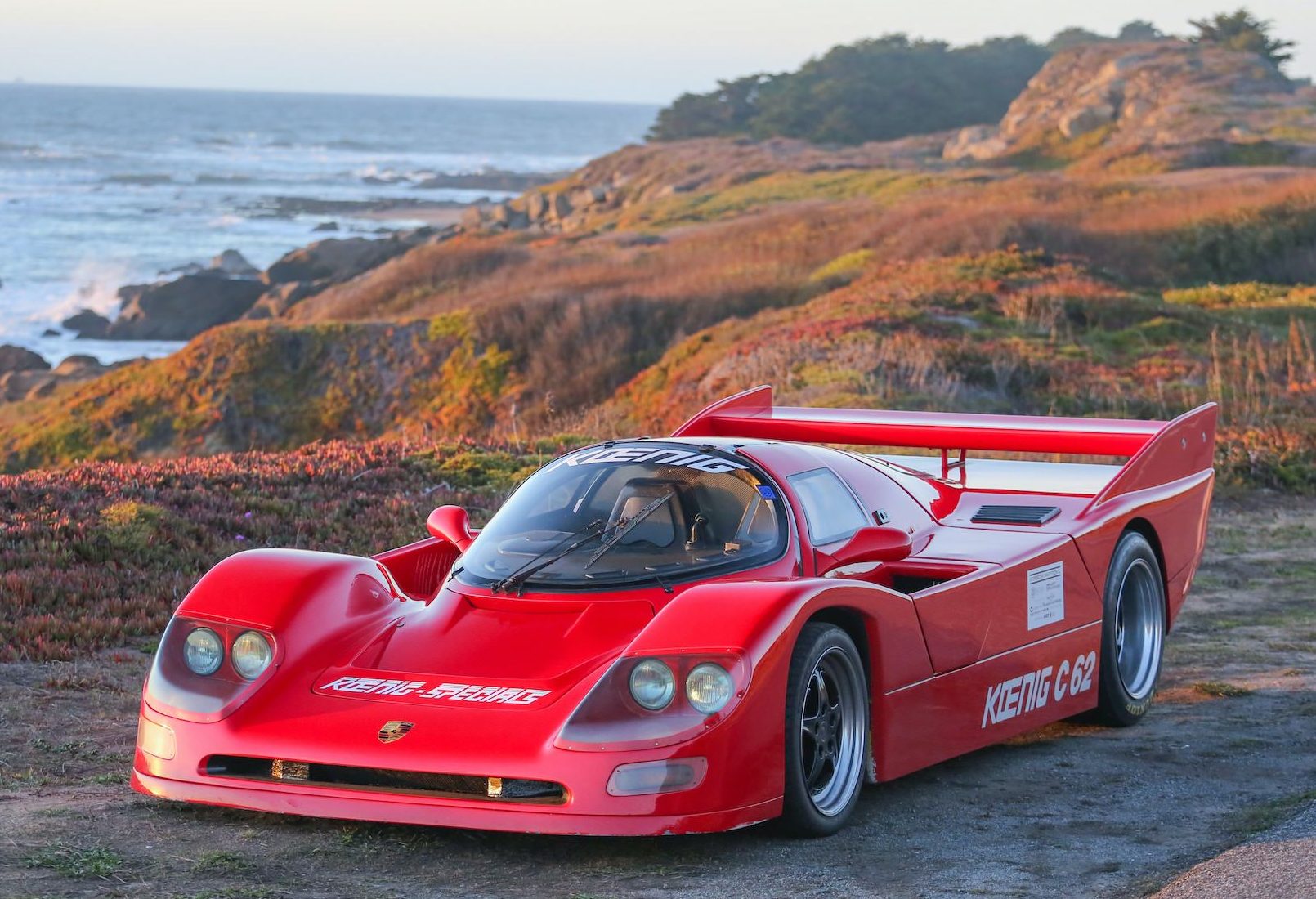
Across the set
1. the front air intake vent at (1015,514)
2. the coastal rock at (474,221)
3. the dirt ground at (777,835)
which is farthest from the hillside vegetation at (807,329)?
the coastal rock at (474,221)

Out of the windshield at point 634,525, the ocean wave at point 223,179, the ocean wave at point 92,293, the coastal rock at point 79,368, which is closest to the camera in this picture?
the windshield at point 634,525

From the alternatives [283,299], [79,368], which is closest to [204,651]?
[79,368]

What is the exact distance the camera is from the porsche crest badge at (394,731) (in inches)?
218

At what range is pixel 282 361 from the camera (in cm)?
2888

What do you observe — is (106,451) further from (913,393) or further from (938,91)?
(938,91)

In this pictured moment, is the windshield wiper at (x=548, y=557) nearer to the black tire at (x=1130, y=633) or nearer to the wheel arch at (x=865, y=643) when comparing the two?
the wheel arch at (x=865, y=643)

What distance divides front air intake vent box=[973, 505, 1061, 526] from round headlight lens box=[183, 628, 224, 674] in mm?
3636

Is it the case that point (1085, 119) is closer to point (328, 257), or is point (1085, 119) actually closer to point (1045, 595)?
point (328, 257)

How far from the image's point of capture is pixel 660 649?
5.51 meters

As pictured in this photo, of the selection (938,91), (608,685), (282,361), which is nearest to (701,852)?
(608,685)

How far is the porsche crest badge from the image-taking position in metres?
5.53

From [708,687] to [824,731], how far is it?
67cm

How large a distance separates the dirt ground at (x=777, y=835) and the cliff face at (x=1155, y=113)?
46669mm

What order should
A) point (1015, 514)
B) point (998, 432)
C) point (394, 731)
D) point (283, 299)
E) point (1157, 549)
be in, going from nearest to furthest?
point (394, 731), point (1015, 514), point (1157, 549), point (998, 432), point (283, 299)
